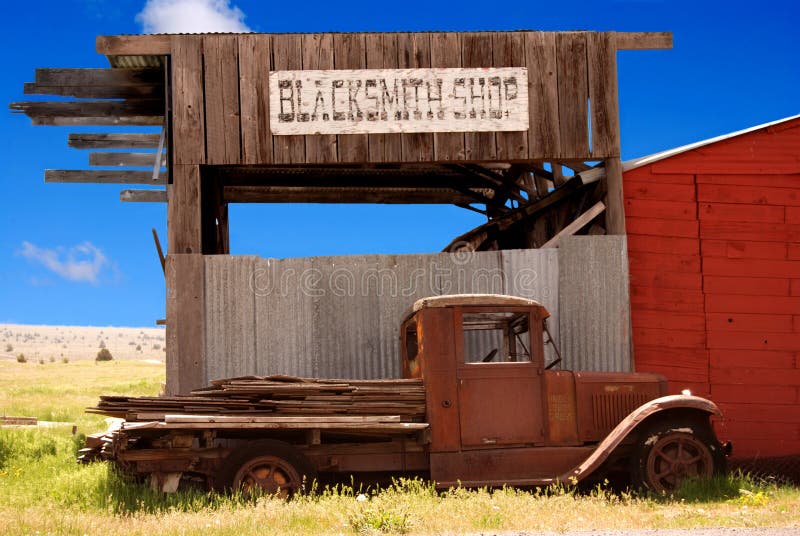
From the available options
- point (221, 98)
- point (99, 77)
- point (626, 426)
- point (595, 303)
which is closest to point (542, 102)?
point (595, 303)

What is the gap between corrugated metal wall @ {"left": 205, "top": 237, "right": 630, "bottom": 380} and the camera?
38.4 ft

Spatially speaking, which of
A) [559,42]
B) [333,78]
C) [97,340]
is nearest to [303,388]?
[333,78]

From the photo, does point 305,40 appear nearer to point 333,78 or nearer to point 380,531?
point 333,78

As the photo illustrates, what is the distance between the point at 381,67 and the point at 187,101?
8.81 feet

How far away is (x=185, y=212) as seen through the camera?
12008mm

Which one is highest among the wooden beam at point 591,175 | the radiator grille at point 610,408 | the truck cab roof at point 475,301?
the wooden beam at point 591,175

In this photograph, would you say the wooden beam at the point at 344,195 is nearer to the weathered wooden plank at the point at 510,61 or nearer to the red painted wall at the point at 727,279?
the weathered wooden plank at the point at 510,61

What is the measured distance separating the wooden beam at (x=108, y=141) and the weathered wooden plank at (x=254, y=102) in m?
3.66

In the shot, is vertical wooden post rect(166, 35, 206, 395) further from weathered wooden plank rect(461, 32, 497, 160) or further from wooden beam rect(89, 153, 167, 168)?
weathered wooden plank rect(461, 32, 497, 160)

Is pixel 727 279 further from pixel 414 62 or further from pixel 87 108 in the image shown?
pixel 87 108

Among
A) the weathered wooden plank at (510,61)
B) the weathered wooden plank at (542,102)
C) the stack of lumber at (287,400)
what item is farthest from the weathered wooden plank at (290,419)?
the weathered wooden plank at (542,102)

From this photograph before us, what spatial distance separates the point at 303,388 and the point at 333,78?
16.2ft

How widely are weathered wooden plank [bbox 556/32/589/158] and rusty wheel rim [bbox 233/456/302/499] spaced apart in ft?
19.8

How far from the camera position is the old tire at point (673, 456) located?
9.38 meters
